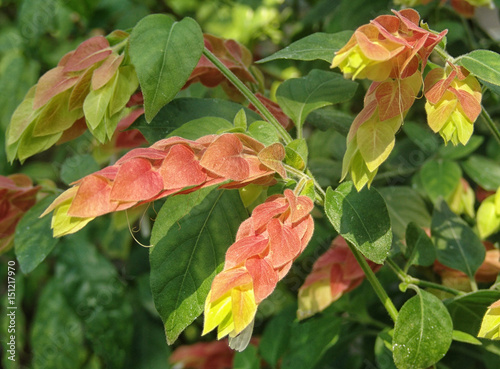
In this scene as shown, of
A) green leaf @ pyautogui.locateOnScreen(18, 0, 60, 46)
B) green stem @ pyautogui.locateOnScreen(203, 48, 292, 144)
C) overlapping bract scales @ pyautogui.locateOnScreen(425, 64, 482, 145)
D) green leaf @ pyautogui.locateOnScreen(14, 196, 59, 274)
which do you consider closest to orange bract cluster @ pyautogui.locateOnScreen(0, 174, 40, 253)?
green leaf @ pyautogui.locateOnScreen(14, 196, 59, 274)

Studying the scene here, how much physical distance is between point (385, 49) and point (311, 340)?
52 centimetres

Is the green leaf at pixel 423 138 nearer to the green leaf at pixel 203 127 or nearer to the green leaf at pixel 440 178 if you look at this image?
the green leaf at pixel 440 178

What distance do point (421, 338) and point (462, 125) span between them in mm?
207

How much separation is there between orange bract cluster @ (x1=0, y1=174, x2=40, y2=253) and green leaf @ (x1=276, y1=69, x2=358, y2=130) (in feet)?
1.13

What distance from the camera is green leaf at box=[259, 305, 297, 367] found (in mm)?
943

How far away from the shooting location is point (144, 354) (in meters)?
1.25

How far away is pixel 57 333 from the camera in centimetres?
144

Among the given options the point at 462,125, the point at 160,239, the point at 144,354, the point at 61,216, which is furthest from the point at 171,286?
the point at 144,354

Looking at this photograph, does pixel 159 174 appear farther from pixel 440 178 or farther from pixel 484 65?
pixel 440 178

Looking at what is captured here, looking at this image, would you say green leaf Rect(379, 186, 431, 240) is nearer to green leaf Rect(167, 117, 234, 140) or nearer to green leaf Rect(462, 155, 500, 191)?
green leaf Rect(462, 155, 500, 191)

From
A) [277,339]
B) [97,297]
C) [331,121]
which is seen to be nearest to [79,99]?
[331,121]

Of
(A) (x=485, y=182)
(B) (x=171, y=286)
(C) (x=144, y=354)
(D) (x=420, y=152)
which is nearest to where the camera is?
(B) (x=171, y=286)

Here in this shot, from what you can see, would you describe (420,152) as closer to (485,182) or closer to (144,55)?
(485,182)

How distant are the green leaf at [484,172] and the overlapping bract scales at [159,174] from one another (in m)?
0.55
